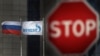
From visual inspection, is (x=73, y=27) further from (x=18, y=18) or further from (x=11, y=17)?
(x=11, y=17)

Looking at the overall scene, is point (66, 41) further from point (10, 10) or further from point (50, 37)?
point (10, 10)

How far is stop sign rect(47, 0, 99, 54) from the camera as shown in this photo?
2.19 meters

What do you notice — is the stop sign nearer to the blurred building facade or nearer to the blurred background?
the blurred background

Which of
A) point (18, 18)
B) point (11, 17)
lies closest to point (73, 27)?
point (18, 18)

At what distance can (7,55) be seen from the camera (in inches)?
682

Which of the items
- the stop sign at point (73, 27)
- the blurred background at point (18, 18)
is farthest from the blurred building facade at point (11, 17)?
the stop sign at point (73, 27)

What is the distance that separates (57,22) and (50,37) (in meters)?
0.10

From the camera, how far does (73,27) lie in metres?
2.23

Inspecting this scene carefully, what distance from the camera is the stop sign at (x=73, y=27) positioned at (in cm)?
219

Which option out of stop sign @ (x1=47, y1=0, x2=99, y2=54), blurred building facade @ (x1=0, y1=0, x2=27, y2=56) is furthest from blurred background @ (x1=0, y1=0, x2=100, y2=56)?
stop sign @ (x1=47, y1=0, x2=99, y2=54)

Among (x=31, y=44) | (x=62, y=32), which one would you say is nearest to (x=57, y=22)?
(x=62, y=32)

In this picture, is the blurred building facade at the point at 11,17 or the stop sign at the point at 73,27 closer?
the stop sign at the point at 73,27

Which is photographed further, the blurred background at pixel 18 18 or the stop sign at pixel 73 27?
the blurred background at pixel 18 18

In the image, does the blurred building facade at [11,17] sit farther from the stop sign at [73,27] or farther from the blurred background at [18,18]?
the stop sign at [73,27]
